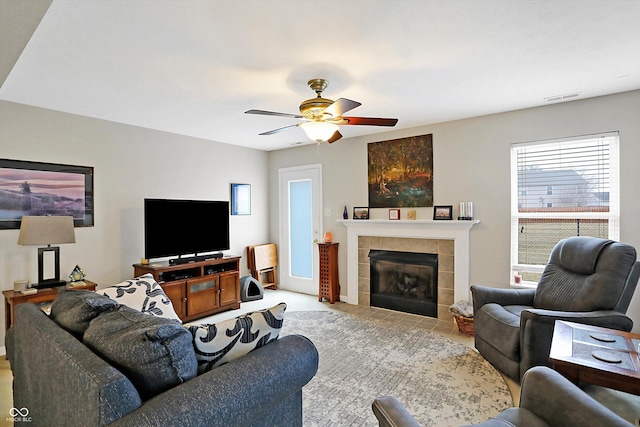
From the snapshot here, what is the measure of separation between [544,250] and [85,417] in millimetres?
4141

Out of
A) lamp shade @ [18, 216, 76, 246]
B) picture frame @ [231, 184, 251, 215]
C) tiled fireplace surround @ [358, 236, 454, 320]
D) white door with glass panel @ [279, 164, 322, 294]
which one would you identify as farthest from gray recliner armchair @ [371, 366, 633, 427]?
picture frame @ [231, 184, 251, 215]

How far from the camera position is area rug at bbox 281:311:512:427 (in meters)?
2.21

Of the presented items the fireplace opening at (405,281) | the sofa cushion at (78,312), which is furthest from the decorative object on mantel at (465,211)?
the sofa cushion at (78,312)

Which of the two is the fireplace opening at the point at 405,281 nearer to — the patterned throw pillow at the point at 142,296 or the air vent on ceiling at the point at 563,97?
the air vent on ceiling at the point at 563,97

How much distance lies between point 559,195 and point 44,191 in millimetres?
5437

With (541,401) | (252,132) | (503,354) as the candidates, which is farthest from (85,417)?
(252,132)

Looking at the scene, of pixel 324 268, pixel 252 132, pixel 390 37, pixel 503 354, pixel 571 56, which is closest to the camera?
pixel 390 37

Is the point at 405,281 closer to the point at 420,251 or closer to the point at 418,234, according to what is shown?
the point at 420,251

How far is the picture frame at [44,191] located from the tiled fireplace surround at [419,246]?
3.27m

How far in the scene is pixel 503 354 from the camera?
263 cm

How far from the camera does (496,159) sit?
3.86m

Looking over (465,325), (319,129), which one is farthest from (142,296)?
(465,325)

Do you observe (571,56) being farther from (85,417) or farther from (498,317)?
(85,417)

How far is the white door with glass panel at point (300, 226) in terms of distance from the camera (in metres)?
5.46
